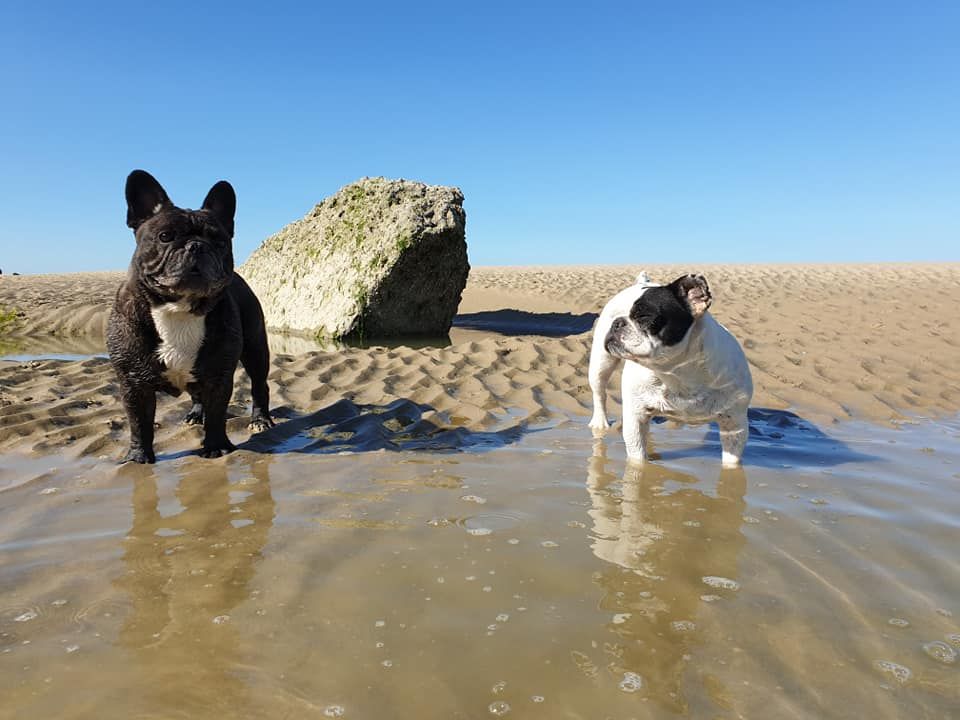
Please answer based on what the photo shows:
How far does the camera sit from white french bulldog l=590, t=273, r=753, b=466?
400 centimetres

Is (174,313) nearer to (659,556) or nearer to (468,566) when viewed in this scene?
(468,566)

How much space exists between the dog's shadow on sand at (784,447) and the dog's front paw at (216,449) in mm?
3153

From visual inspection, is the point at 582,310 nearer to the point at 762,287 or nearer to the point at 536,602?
the point at 762,287

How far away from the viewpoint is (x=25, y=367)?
7066 millimetres

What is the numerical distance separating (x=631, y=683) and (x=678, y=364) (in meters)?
2.55

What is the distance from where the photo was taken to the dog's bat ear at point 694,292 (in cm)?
390

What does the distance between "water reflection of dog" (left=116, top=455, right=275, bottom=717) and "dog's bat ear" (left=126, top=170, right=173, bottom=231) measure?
167 cm

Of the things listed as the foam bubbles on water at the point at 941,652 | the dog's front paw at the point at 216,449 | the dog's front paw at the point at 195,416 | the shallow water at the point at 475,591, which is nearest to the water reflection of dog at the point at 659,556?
the shallow water at the point at 475,591

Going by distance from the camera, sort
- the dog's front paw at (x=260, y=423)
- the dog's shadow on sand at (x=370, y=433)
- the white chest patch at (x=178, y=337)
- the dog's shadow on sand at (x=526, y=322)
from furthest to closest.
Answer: the dog's shadow on sand at (x=526, y=322) → the dog's front paw at (x=260, y=423) → the dog's shadow on sand at (x=370, y=433) → the white chest patch at (x=178, y=337)

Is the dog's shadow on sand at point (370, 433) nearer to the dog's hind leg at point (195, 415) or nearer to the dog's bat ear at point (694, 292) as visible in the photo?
the dog's hind leg at point (195, 415)

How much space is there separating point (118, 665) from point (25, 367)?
6261 millimetres

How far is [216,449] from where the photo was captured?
4695mm

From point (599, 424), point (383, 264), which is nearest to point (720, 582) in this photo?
point (599, 424)

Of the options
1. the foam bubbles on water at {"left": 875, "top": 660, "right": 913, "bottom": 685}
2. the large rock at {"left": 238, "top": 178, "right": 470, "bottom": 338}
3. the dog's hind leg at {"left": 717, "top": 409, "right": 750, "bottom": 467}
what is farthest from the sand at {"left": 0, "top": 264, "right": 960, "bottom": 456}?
the foam bubbles on water at {"left": 875, "top": 660, "right": 913, "bottom": 685}
